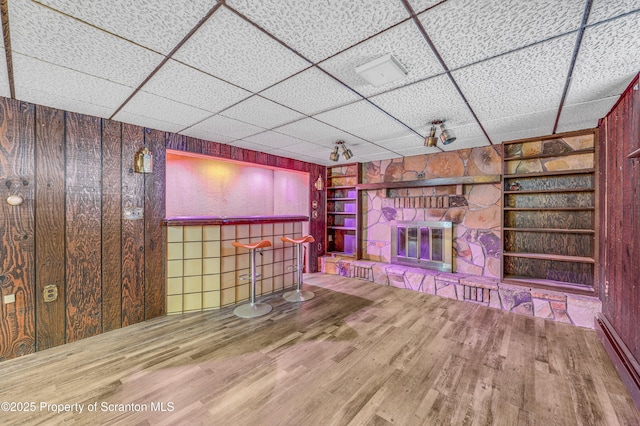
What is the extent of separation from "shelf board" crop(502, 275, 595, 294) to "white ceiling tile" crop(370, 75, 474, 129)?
2.33m

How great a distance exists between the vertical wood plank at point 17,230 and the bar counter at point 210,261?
117 cm

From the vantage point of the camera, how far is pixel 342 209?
5.88 m

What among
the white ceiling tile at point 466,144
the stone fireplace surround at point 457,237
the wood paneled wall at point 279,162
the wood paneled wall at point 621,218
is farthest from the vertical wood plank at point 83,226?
the wood paneled wall at point 621,218

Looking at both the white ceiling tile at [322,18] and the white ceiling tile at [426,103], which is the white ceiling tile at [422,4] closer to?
the white ceiling tile at [322,18]

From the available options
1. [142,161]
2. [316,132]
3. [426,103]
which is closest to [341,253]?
[316,132]

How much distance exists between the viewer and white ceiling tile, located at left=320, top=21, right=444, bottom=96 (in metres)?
1.45

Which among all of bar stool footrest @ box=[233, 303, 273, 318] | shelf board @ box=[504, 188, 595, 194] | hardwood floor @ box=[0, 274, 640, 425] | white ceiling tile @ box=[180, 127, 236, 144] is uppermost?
white ceiling tile @ box=[180, 127, 236, 144]

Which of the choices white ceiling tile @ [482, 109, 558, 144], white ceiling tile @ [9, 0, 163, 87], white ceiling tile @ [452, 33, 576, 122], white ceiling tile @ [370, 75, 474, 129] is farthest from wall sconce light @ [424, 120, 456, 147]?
white ceiling tile @ [9, 0, 163, 87]

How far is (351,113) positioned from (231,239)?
2345 mm

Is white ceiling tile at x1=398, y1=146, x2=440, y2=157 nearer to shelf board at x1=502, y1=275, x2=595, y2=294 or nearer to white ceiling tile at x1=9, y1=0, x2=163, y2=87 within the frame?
shelf board at x1=502, y1=275, x2=595, y2=294

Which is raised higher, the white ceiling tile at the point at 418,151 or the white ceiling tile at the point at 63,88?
the white ceiling tile at the point at 418,151

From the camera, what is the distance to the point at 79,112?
262 cm

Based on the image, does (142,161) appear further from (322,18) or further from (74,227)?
(322,18)

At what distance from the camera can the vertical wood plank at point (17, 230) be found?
2.28 metres
